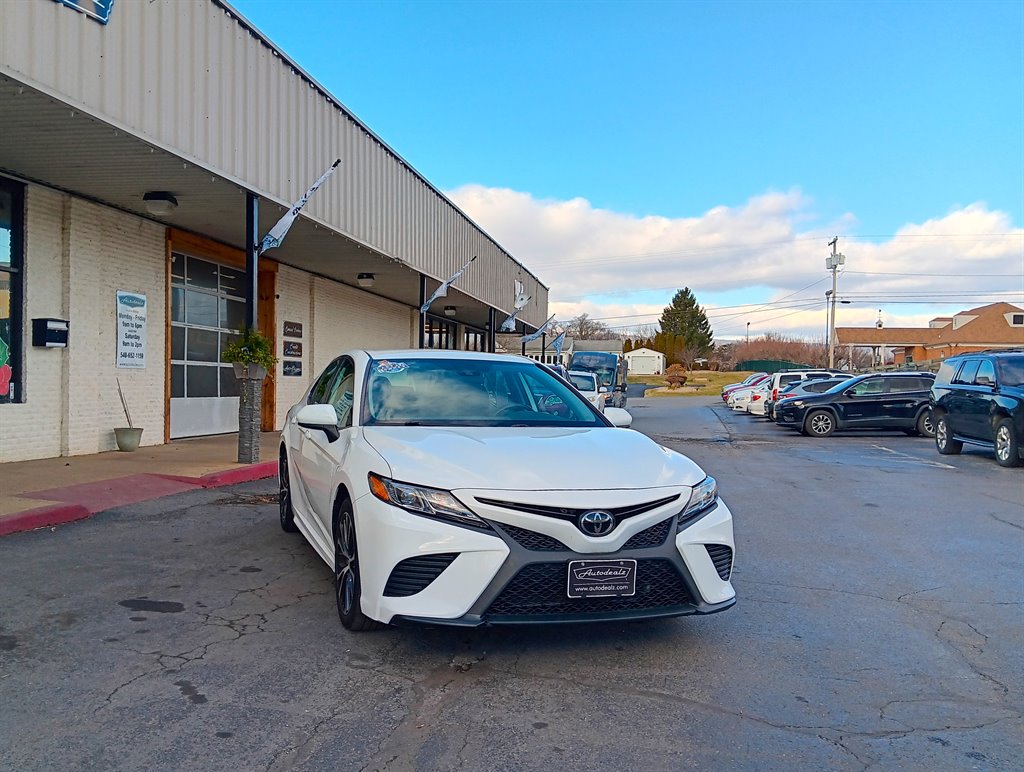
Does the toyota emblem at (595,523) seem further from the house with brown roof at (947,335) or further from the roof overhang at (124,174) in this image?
the house with brown roof at (947,335)

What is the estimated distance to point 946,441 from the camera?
15.1 m

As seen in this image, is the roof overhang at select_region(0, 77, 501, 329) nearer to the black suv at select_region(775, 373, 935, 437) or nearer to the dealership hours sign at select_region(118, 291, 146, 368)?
the dealership hours sign at select_region(118, 291, 146, 368)

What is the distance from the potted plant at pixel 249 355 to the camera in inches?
427

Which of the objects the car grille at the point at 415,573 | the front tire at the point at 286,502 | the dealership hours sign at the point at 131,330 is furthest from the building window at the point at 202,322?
the car grille at the point at 415,573

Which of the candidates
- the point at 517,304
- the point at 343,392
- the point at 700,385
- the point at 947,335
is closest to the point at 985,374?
the point at 343,392

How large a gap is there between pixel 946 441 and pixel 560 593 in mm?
13715

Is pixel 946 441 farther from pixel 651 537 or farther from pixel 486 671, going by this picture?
pixel 486 671

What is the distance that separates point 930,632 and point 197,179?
949 cm

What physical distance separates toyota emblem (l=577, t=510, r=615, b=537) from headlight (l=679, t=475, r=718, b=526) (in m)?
0.45

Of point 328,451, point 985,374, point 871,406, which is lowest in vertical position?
point 871,406

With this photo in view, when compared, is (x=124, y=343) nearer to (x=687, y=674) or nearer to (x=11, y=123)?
(x=11, y=123)

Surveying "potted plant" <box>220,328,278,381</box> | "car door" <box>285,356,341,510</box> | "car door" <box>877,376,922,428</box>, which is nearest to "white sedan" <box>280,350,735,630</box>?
"car door" <box>285,356,341,510</box>

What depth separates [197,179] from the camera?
10.5 meters

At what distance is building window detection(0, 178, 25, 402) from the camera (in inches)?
404
